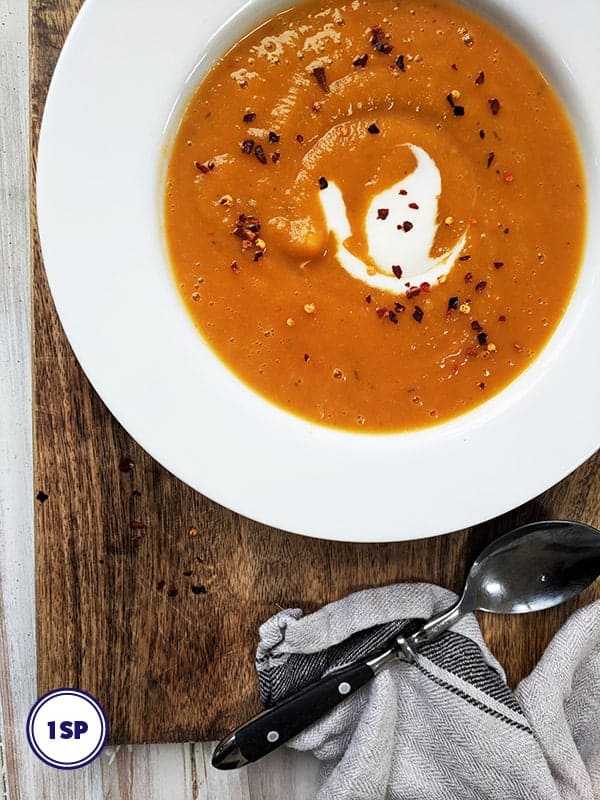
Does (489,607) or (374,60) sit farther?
(489,607)

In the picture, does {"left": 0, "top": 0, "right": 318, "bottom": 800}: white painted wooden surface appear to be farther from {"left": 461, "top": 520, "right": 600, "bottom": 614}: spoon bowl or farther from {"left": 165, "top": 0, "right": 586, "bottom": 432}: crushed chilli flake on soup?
{"left": 461, "top": 520, "right": 600, "bottom": 614}: spoon bowl

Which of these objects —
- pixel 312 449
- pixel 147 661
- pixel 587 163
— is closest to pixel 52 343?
pixel 312 449

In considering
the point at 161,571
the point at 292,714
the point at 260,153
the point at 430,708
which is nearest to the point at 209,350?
the point at 260,153

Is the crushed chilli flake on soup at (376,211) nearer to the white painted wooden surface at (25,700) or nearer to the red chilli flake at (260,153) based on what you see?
the red chilli flake at (260,153)

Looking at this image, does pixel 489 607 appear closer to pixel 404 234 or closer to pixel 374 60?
pixel 404 234

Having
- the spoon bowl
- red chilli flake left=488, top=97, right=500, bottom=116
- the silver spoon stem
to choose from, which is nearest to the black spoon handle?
the silver spoon stem

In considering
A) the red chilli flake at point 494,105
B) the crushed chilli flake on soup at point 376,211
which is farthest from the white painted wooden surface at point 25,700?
the red chilli flake at point 494,105
